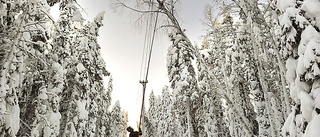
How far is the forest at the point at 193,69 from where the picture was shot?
501 centimetres

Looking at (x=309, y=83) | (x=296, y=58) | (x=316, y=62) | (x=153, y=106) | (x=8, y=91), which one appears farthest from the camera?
(x=153, y=106)

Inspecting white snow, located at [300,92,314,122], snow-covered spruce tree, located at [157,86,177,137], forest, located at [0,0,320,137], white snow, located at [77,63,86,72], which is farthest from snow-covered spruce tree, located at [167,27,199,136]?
snow-covered spruce tree, located at [157,86,177,137]

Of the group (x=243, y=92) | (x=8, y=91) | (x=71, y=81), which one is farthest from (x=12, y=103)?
(x=243, y=92)

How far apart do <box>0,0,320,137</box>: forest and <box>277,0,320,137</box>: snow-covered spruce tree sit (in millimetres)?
16

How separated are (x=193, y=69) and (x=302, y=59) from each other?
1626 centimetres

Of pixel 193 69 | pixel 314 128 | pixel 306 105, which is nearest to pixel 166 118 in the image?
pixel 193 69

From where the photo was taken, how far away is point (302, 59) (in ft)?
15.3

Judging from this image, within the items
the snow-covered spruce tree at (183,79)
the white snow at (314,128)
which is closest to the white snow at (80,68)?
the snow-covered spruce tree at (183,79)

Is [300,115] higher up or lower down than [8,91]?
lower down

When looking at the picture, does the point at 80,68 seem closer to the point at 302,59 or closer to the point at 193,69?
the point at 193,69

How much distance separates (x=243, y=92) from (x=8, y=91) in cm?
1336

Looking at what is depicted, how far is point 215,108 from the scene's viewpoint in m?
19.1

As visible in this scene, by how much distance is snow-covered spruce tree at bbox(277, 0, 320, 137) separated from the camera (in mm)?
4477

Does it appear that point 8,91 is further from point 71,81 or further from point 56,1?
point 71,81
